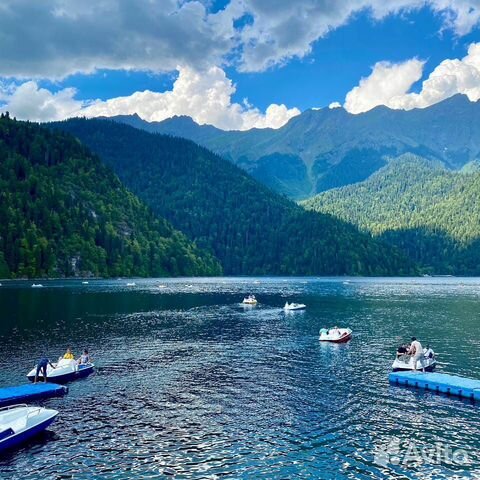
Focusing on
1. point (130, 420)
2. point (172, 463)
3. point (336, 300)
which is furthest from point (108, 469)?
point (336, 300)

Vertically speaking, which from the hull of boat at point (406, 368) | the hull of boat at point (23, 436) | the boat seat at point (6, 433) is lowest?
→ the hull of boat at point (406, 368)

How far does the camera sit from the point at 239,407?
175 feet

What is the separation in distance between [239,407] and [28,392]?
23962mm

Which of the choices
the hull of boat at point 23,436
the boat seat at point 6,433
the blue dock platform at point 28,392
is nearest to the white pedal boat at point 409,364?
the blue dock platform at point 28,392

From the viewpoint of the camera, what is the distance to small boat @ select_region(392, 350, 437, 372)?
72.3 metres

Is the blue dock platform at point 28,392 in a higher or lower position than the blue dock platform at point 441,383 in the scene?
higher

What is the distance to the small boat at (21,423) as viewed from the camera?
4225 cm

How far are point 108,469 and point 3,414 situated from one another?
13.7m

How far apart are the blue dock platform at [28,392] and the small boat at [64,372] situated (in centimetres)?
573

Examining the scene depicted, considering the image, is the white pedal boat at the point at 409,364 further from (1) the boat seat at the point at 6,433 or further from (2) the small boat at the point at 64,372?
(1) the boat seat at the point at 6,433

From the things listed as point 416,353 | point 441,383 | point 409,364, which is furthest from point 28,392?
point 416,353

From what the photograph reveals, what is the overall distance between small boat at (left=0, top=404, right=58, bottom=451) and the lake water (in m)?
1.05

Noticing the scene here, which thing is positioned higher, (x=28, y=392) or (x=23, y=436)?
(x=28, y=392)

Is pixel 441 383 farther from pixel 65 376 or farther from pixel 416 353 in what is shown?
pixel 65 376
